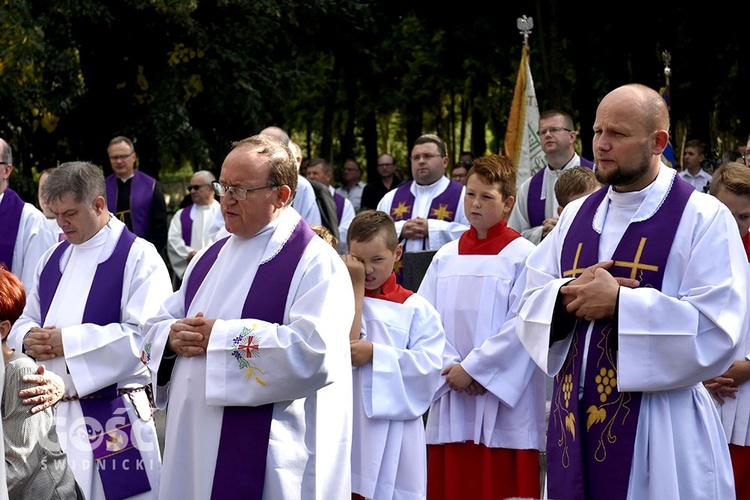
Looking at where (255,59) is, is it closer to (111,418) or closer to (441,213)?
(441,213)

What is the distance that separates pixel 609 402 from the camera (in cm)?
452

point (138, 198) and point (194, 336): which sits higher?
point (138, 198)

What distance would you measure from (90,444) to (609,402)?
2844 millimetres

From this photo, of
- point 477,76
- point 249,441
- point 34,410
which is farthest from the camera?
point 477,76

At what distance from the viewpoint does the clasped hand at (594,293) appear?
4.35 metres

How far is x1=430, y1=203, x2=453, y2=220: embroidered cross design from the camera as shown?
943 centimetres

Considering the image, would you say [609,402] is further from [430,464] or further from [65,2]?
[65,2]

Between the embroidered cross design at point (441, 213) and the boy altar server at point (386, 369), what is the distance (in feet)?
12.3

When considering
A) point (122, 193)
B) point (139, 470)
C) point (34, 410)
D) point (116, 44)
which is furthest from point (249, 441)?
point (116, 44)

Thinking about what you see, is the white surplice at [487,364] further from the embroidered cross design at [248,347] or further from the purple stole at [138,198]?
the purple stole at [138,198]

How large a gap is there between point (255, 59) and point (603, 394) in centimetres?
1299

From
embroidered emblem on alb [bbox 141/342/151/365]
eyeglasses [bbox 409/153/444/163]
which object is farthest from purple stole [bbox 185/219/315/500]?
eyeglasses [bbox 409/153/444/163]

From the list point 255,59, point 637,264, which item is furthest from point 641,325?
point 255,59

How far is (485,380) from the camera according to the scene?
6164mm
